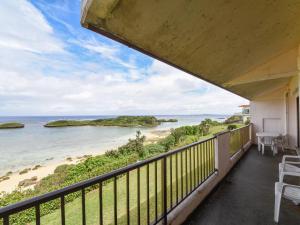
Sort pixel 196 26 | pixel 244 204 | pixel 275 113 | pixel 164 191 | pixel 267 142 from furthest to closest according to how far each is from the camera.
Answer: pixel 275 113 < pixel 267 142 < pixel 244 204 < pixel 164 191 < pixel 196 26

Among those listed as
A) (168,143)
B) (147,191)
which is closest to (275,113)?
(168,143)

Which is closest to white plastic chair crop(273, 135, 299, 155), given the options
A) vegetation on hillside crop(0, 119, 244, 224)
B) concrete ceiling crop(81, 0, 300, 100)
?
concrete ceiling crop(81, 0, 300, 100)

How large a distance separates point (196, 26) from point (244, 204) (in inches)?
105

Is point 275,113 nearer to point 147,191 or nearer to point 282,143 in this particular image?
point 282,143

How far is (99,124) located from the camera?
50.4 meters

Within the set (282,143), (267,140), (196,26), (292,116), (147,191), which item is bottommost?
(282,143)

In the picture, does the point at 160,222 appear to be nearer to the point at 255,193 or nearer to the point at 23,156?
the point at 255,193

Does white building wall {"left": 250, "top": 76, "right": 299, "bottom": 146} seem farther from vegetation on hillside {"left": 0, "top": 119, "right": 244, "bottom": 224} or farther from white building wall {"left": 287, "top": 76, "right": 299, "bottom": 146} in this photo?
vegetation on hillside {"left": 0, "top": 119, "right": 244, "bottom": 224}

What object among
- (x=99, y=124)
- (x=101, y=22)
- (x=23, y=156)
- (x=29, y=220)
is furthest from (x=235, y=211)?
(x=99, y=124)

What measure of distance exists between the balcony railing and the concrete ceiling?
1.15 m

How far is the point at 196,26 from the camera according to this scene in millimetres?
1936

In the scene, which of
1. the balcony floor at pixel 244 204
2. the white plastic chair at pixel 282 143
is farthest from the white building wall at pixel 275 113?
the balcony floor at pixel 244 204

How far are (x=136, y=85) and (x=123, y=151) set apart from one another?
21813mm

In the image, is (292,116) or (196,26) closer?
(196,26)
